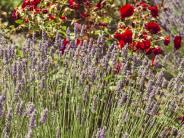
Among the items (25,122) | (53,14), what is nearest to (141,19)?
(53,14)

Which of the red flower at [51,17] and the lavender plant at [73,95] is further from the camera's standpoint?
the red flower at [51,17]

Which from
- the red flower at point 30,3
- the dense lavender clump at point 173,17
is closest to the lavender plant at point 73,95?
the red flower at point 30,3

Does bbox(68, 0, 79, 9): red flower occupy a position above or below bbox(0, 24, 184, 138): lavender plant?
above

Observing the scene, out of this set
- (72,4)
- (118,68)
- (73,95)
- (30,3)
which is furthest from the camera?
(72,4)

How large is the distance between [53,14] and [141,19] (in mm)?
962

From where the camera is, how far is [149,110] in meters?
2.76

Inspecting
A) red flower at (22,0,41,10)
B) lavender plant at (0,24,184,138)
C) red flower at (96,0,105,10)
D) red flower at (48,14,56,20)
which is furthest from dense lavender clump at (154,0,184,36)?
lavender plant at (0,24,184,138)

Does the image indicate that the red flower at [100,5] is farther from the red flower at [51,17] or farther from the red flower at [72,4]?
the red flower at [51,17]

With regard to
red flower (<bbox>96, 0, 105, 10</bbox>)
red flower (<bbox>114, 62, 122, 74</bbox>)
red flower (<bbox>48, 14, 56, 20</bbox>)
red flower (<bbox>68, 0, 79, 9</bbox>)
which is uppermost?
red flower (<bbox>68, 0, 79, 9</bbox>)

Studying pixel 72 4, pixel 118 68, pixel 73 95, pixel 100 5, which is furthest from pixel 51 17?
pixel 73 95

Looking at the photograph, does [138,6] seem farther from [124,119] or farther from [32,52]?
[124,119]

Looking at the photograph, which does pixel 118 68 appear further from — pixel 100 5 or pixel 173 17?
pixel 173 17

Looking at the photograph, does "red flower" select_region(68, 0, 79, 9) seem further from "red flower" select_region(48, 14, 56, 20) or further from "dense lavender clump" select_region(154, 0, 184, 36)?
"dense lavender clump" select_region(154, 0, 184, 36)

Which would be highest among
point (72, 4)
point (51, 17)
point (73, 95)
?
point (72, 4)
